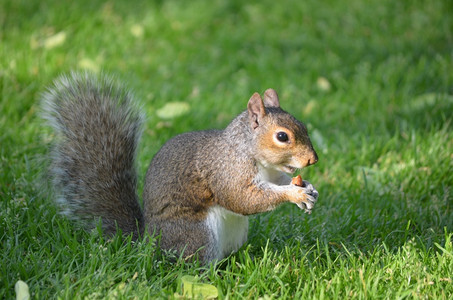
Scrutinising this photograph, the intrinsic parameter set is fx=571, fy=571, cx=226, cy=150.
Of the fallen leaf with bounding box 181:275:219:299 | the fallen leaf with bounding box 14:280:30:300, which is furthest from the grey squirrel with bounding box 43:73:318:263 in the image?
the fallen leaf with bounding box 14:280:30:300

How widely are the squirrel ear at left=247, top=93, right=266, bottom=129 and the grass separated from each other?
387mm

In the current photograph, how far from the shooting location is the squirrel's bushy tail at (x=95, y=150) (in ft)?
6.15

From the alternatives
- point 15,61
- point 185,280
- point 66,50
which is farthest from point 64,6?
point 185,280

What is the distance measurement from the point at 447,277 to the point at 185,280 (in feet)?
2.45

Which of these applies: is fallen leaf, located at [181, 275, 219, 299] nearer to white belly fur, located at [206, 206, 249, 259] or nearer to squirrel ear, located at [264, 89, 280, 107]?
white belly fur, located at [206, 206, 249, 259]

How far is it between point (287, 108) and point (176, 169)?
1.37 metres

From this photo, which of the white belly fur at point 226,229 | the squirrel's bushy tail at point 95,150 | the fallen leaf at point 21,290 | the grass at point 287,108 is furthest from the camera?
the squirrel's bushy tail at point 95,150

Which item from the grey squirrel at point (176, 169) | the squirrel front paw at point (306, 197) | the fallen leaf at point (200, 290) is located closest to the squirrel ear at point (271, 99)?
the grey squirrel at point (176, 169)

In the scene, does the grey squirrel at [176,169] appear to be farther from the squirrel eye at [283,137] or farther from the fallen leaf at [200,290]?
the fallen leaf at [200,290]

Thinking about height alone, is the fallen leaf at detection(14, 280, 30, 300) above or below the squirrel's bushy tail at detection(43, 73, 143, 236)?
below

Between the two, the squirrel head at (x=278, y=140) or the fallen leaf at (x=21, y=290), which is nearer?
the fallen leaf at (x=21, y=290)

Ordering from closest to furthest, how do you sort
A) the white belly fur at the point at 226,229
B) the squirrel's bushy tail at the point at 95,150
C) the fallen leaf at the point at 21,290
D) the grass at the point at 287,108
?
the fallen leaf at the point at 21,290 → the grass at the point at 287,108 → the white belly fur at the point at 226,229 → the squirrel's bushy tail at the point at 95,150

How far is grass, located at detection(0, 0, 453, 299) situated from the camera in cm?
163

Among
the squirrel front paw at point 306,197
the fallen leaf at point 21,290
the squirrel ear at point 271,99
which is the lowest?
the squirrel front paw at point 306,197
